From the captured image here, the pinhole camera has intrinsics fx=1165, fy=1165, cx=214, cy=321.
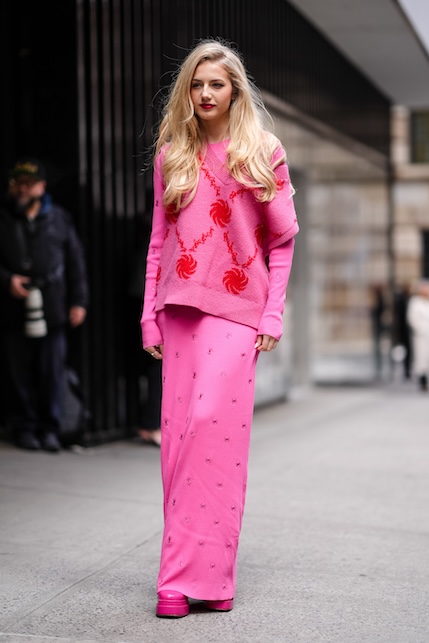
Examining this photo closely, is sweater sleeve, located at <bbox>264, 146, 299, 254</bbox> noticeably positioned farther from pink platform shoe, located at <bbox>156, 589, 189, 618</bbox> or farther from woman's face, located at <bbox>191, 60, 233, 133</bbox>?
pink platform shoe, located at <bbox>156, 589, 189, 618</bbox>

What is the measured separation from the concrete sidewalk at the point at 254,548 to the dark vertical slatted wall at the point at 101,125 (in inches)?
26.8

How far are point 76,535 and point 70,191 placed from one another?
334 centimetres

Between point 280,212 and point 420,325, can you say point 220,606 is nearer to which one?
point 280,212

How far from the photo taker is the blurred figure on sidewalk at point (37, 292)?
7.66 meters

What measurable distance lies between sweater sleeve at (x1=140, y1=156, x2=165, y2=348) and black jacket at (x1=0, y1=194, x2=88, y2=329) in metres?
3.49

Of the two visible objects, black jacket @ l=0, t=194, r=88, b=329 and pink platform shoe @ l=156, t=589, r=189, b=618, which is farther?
black jacket @ l=0, t=194, r=88, b=329

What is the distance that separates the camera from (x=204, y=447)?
409cm

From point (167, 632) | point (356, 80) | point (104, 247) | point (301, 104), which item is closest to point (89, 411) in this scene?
point (104, 247)

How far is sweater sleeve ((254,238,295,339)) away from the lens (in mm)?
4156

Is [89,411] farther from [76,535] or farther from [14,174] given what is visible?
[76,535]

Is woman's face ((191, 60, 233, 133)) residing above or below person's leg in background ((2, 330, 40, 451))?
above

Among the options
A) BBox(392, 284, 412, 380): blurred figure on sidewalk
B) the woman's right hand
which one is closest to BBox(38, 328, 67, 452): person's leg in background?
the woman's right hand

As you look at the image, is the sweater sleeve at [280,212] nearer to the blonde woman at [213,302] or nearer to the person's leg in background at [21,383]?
the blonde woman at [213,302]

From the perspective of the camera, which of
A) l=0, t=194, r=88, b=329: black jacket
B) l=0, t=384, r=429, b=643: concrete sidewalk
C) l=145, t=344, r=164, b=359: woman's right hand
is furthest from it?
l=0, t=194, r=88, b=329: black jacket
